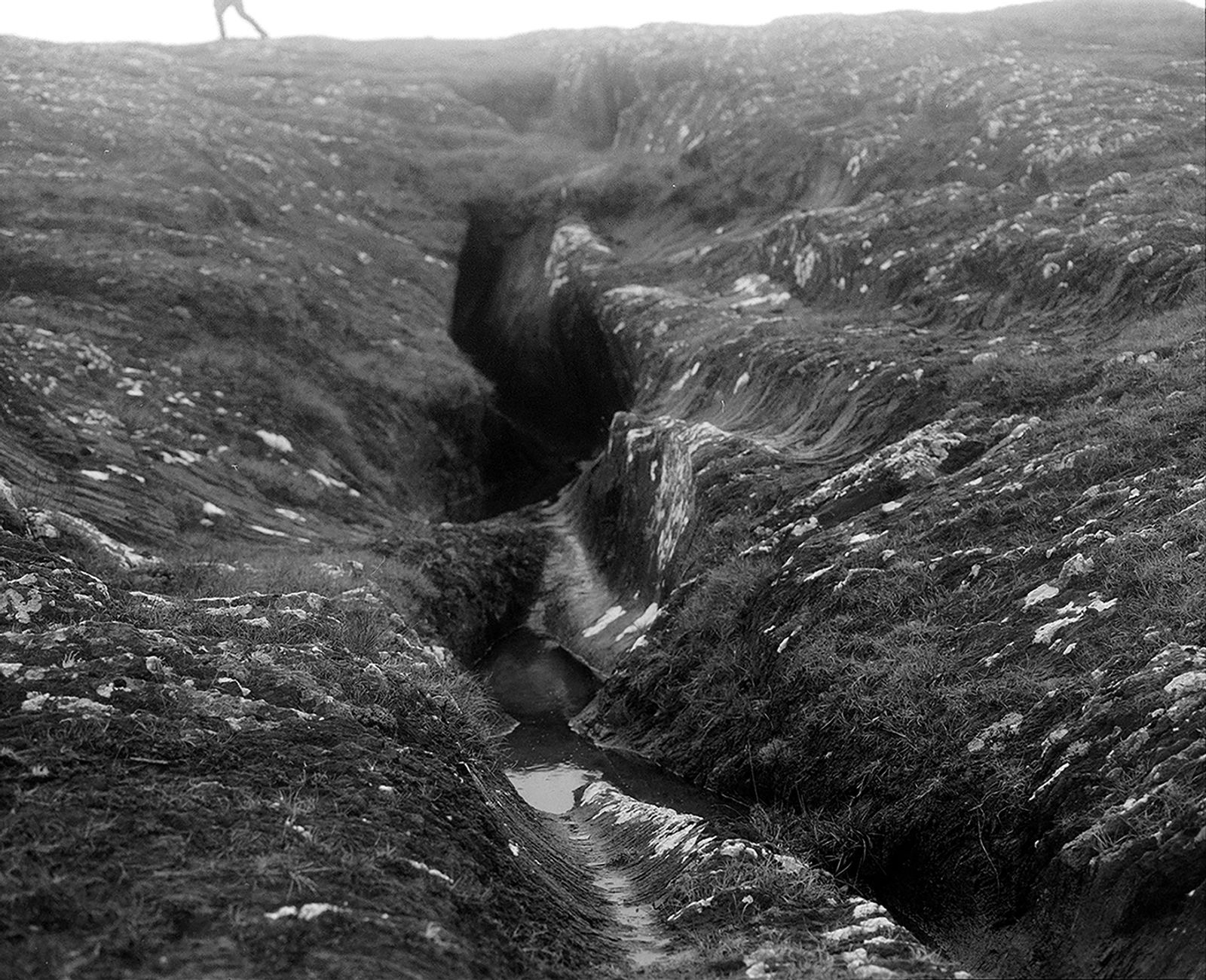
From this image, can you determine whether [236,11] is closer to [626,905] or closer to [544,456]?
[544,456]

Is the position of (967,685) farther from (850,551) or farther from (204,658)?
(204,658)

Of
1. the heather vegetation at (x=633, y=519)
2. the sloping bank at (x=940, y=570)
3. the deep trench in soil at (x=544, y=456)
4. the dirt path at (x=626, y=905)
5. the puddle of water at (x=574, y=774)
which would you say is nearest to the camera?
the heather vegetation at (x=633, y=519)

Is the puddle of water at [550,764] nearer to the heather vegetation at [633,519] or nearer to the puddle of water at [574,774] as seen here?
the puddle of water at [574,774]

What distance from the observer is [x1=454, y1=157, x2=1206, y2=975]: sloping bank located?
9320 mm

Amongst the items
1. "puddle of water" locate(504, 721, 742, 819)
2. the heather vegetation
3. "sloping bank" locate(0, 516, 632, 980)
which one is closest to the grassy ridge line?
the heather vegetation

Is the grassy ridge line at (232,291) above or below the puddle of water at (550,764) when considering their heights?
above

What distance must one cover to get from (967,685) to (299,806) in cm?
732

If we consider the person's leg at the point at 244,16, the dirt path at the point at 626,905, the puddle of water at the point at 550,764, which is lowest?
the puddle of water at the point at 550,764

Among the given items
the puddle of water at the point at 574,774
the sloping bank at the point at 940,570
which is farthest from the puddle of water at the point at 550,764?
the sloping bank at the point at 940,570

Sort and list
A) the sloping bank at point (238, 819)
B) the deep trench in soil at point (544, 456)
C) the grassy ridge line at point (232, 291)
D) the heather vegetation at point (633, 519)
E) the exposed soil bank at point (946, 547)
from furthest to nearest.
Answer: the grassy ridge line at point (232, 291)
the deep trench in soil at point (544, 456)
the exposed soil bank at point (946, 547)
the heather vegetation at point (633, 519)
the sloping bank at point (238, 819)

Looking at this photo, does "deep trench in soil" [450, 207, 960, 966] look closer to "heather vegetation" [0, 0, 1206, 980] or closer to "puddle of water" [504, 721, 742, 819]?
"puddle of water" [504, 721, 742, 819]

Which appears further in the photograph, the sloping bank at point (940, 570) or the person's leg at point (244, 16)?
the person's leg at point (244, 16)

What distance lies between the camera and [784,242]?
30.5 m

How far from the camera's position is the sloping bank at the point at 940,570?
932 centimetres
